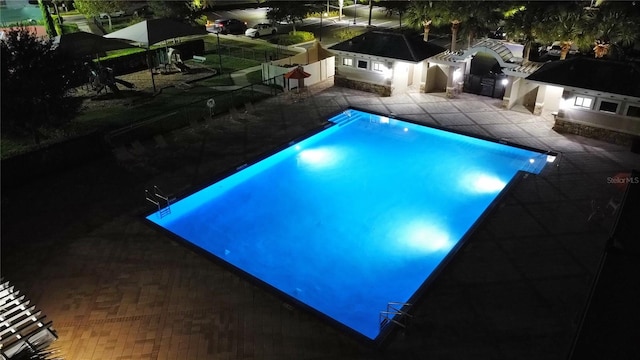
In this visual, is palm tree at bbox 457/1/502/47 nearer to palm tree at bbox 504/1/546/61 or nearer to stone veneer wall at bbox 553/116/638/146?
palm tree at bbox 504/1/546/61

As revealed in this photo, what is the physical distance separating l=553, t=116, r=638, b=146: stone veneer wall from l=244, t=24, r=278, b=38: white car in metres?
30.5

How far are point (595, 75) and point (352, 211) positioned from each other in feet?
44.8

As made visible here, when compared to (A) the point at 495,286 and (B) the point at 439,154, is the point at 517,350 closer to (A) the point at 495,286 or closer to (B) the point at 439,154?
(A) the point at 495,286

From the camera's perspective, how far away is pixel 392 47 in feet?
86.9

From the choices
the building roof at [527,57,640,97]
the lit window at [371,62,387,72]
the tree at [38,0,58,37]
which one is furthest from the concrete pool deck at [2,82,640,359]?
the tree at [38,0,58,37]

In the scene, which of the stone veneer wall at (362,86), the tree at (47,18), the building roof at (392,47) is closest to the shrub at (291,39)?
the stone veneer wall at (362,86)

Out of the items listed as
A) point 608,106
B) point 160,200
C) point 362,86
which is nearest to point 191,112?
point 160,200

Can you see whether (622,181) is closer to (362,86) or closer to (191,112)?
(362,86)

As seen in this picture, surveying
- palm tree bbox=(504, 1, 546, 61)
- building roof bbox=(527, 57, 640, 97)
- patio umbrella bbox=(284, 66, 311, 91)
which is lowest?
patio umbrella bbox=(284, 66, 311, 91)

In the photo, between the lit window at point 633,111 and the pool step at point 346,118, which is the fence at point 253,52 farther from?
the lit window at point 633,111

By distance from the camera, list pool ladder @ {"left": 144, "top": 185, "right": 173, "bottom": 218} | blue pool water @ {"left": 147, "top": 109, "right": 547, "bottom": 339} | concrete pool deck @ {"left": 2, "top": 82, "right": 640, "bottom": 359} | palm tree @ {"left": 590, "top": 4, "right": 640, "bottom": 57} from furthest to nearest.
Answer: palm tree @ {"left": 590, "top": 4, "right": 640, "bottom": 57}, pool ladder @ {"left": 144, "top": 185, "right": 173, "bottom": 218}, blue pool water @ {"left": 147, "top": 109, "right": 547, "bottom": 339}, concrete pool deck @ {"left": 2, "top": 82, "right": 640, "bottom": 359}

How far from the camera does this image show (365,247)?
15055mm

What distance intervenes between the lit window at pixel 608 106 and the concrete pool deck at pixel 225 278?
7.84ft

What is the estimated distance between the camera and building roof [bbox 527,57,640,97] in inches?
775
